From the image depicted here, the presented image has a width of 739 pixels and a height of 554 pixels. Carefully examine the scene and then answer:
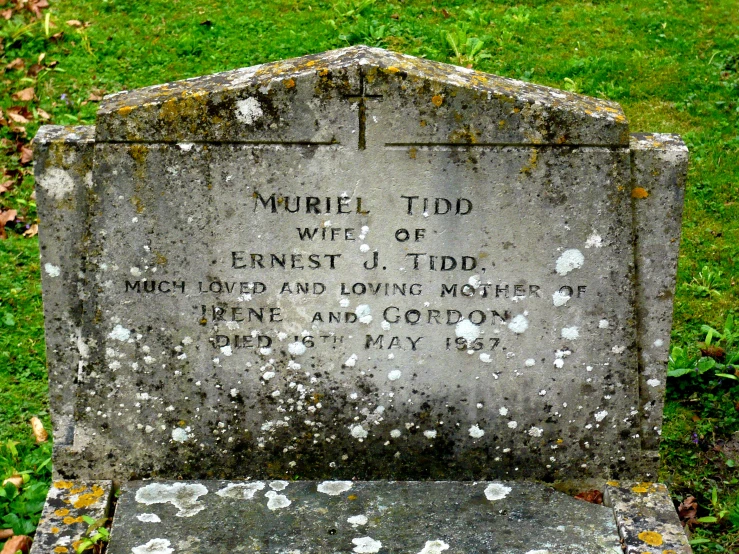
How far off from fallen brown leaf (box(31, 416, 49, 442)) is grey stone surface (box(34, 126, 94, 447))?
3.03 feet

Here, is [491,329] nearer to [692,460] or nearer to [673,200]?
[673,200]

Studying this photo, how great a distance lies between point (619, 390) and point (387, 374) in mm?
1051

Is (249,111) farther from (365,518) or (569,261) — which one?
(365,518)

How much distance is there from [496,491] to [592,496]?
51 centimetres

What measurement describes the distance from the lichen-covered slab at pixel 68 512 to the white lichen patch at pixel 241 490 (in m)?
0.53

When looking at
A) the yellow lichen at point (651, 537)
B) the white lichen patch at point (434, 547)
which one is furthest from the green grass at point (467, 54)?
the white lichen patch at point (434, 547)

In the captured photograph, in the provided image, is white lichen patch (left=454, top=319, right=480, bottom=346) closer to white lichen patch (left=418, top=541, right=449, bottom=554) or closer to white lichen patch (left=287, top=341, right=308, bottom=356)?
white lichen patch (left=287, top=341, right=308, bottom=356)

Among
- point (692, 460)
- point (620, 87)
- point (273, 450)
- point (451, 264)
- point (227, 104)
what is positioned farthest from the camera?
point (620, 87)

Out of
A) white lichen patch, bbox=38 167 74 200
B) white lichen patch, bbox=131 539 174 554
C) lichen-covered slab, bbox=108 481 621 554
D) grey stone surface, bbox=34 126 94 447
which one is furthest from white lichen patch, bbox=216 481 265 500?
white lichen patch, bbox=38 167 74 200

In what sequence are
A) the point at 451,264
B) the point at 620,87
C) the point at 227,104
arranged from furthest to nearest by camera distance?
the point at 620,87
the point at 451,264
the point at 227,104

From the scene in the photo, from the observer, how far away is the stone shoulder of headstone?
396cm

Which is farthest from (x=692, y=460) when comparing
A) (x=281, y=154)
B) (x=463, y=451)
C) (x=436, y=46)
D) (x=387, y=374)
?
(x=436, y=46)

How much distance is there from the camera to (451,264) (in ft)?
14.1

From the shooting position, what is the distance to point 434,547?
13.4 feet
